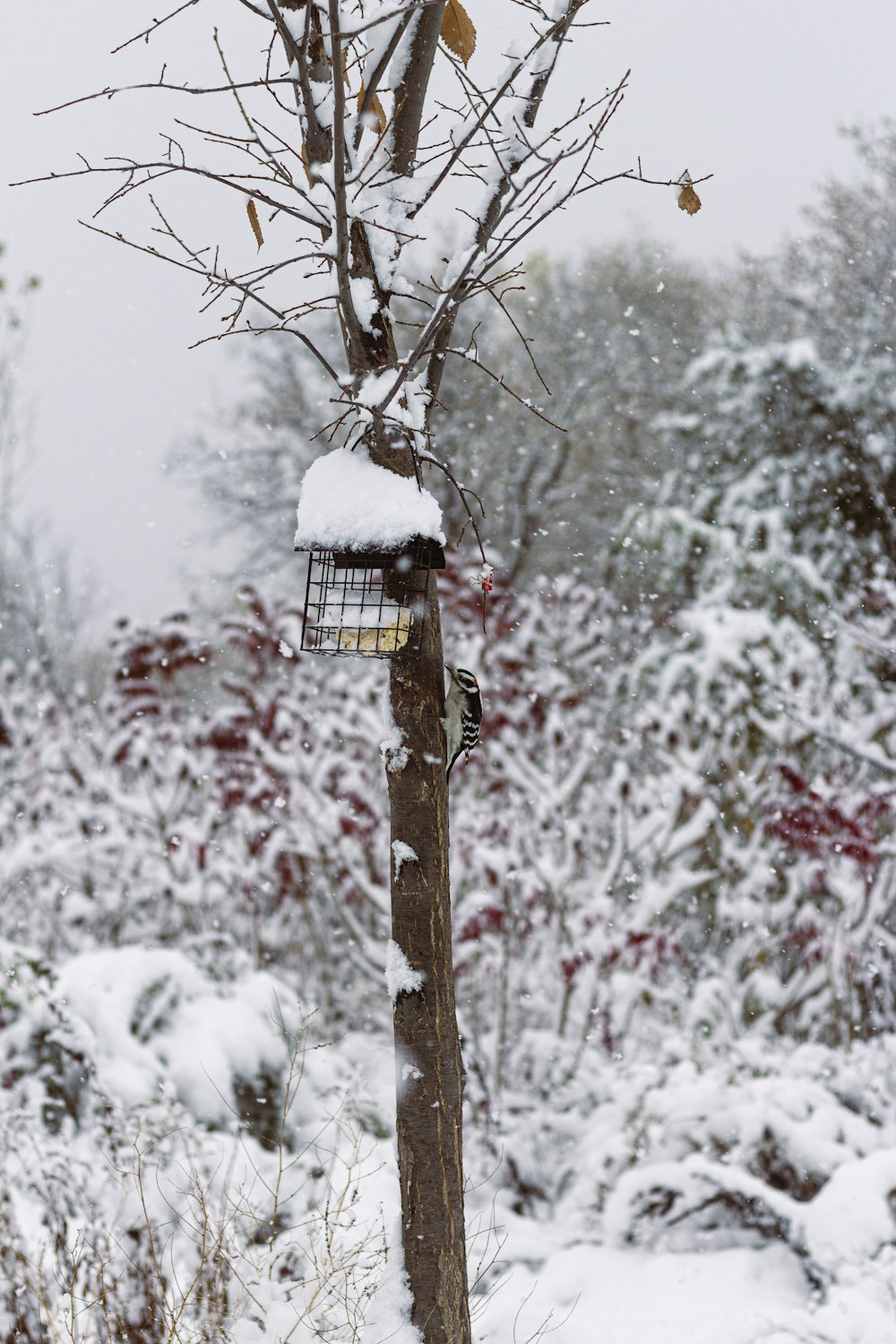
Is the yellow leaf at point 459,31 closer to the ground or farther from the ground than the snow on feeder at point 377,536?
farther from the ground

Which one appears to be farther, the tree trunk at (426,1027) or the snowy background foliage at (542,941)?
the snowy background foliage at (542,941)

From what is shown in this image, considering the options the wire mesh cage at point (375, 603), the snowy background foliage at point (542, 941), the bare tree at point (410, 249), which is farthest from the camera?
the snowy background foliage at point (542, 941)

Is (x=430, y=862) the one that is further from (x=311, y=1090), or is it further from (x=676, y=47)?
(x=676, y=47)

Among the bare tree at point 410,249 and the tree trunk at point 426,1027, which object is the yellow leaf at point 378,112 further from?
the tree trunk at point 426,1027

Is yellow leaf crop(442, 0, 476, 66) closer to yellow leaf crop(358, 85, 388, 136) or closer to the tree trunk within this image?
yellow leaf crop(358, 85, 388, 136)

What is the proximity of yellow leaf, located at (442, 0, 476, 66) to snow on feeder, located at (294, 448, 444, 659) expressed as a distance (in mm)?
792

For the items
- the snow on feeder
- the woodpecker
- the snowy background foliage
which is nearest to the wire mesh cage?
the snow on feeder

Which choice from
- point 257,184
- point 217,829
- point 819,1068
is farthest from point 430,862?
point 217,829

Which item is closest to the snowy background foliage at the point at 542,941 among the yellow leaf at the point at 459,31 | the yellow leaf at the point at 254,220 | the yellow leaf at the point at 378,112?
the yellow leaf at the point at 254,220

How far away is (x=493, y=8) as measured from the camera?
2586 millimetres

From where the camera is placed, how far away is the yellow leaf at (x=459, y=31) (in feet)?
6.79

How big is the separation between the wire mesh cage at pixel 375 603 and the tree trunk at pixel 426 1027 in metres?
0.04

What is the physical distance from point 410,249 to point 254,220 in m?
0.32

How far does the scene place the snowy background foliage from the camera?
3332mm
